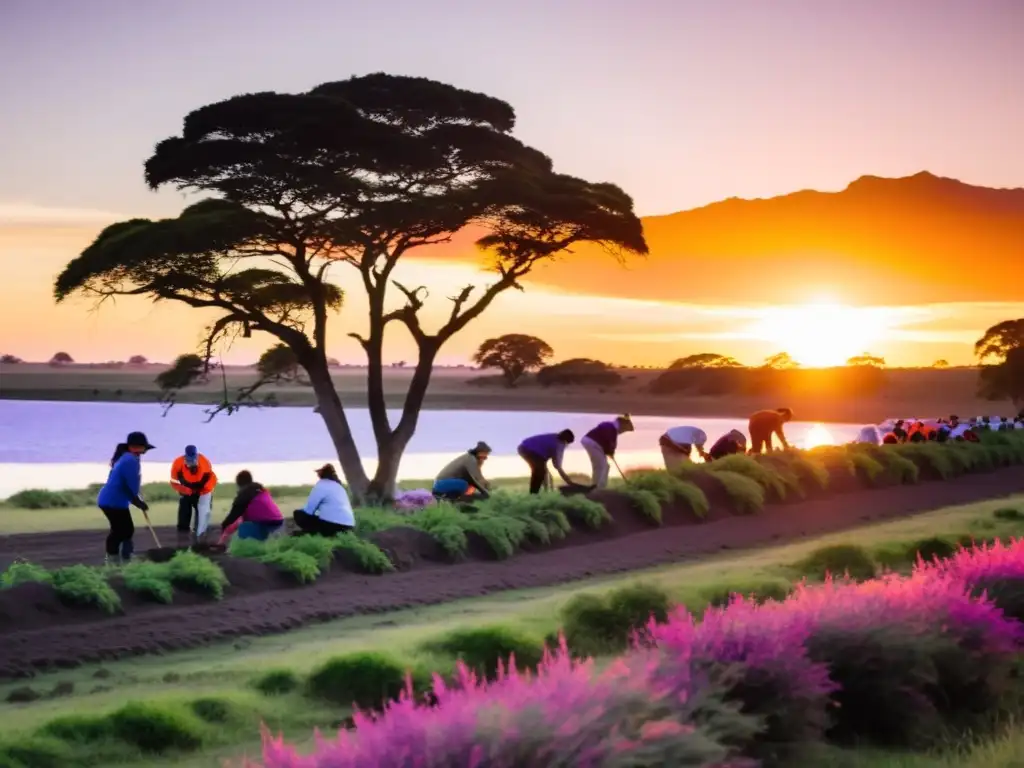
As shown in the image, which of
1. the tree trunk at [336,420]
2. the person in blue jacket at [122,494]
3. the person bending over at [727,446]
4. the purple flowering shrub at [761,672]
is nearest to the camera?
the purple flowering shrub at [761,672]

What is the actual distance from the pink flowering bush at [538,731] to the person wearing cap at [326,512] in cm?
1077

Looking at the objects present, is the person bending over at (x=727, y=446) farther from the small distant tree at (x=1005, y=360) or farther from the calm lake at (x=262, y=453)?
the small distant tree at (x=1005, y=360)

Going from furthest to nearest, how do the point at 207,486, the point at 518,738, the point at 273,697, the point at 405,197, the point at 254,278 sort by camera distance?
the point at 254,278, the point at 405,197, the point at 207,486, the point at 273,697, the point at 518,738

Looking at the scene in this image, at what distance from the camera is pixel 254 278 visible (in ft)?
95.1

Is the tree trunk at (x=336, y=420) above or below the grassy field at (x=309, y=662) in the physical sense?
above

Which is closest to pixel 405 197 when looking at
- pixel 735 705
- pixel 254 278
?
pixel 254 278

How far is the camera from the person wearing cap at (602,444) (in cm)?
2148

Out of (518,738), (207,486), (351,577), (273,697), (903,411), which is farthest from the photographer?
(903,411)

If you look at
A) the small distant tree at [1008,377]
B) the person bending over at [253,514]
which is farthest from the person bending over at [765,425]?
the small distant tree at [1008,377]

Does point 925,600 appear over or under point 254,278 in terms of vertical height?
under

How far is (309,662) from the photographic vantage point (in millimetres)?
10039

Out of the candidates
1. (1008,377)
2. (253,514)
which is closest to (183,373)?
(253,514)

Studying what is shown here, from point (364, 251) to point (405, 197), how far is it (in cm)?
148

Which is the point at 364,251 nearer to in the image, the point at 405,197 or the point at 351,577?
the point at 405,197
